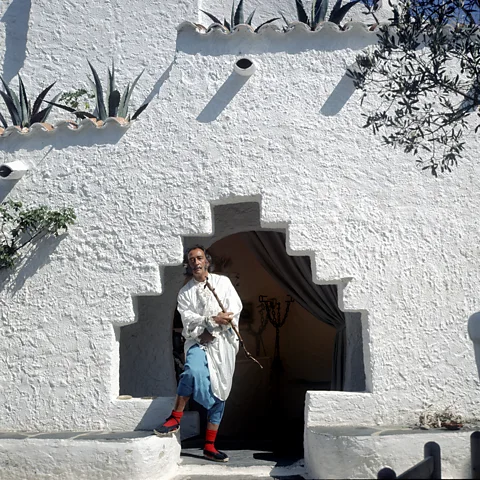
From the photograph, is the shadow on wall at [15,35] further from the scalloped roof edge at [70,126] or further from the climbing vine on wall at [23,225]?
→ the climbing vine on wall at [23,225]

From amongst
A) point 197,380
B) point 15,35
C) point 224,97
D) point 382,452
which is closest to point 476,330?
point 382,452

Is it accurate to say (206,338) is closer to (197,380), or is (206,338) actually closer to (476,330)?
(197,380)

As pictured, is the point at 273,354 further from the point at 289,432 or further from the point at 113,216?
the point at 113,216

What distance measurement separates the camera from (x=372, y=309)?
7.06 meters

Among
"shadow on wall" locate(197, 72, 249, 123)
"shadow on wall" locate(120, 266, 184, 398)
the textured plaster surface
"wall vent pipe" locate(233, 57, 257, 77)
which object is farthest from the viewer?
"shadow on wall" locate(120, 266, 184, 398)

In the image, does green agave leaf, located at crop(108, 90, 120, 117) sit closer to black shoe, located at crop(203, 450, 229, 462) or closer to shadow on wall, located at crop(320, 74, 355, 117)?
shadow on wall, located at crop(320, 74, 355, 117)

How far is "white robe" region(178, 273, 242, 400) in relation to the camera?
7.09 metres

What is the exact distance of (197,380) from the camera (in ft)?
22.8

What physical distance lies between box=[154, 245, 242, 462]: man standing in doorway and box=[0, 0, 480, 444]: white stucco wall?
1.06ft

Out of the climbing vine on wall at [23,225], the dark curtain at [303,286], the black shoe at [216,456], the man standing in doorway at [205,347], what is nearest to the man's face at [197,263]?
the man standing in doorway at [205,347]

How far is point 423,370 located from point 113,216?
3.21 meters

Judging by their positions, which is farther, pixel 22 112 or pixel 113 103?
pixel 22 112

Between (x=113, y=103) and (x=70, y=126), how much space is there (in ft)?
1.71

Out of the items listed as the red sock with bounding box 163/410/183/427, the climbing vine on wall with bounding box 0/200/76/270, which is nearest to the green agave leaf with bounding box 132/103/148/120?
the climbing vine on wall with bounding box 0/200/76/270
